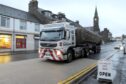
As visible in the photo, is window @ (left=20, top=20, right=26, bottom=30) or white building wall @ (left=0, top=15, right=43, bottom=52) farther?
window @ (left=20, top=20, right=26, bottom=30)

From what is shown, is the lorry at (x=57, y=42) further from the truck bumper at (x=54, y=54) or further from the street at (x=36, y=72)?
the street at (x=36, y=72)

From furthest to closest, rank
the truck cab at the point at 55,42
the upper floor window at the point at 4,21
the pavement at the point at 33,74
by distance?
the upper floor window at the point at 4,21
the truck cab at the point at 55,42
the pavement at the point at 33,74

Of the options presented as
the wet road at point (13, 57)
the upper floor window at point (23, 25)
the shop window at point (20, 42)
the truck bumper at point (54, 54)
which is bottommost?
the wet road at point (13, 57)

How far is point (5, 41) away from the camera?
25.9 meters

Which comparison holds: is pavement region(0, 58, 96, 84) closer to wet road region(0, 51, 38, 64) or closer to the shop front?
wet road region(0, 51, 38, 64)

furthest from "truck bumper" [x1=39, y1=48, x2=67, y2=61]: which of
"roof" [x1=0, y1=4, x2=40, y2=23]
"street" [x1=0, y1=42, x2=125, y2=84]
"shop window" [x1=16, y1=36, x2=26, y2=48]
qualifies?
"shop window" [x1=16, y1=36, x2=26, y2=48]

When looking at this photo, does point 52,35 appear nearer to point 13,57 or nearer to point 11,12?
point 13,57

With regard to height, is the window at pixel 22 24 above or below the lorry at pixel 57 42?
above

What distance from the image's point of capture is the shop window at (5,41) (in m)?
25.3

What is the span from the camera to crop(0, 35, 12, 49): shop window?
25.3 m

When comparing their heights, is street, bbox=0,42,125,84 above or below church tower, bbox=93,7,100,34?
below

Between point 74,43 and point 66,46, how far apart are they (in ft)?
6.33

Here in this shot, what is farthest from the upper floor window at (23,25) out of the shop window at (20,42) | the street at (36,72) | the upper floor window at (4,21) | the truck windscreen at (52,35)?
the street at (36,72)

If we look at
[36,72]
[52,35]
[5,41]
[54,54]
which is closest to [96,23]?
[5,41]
